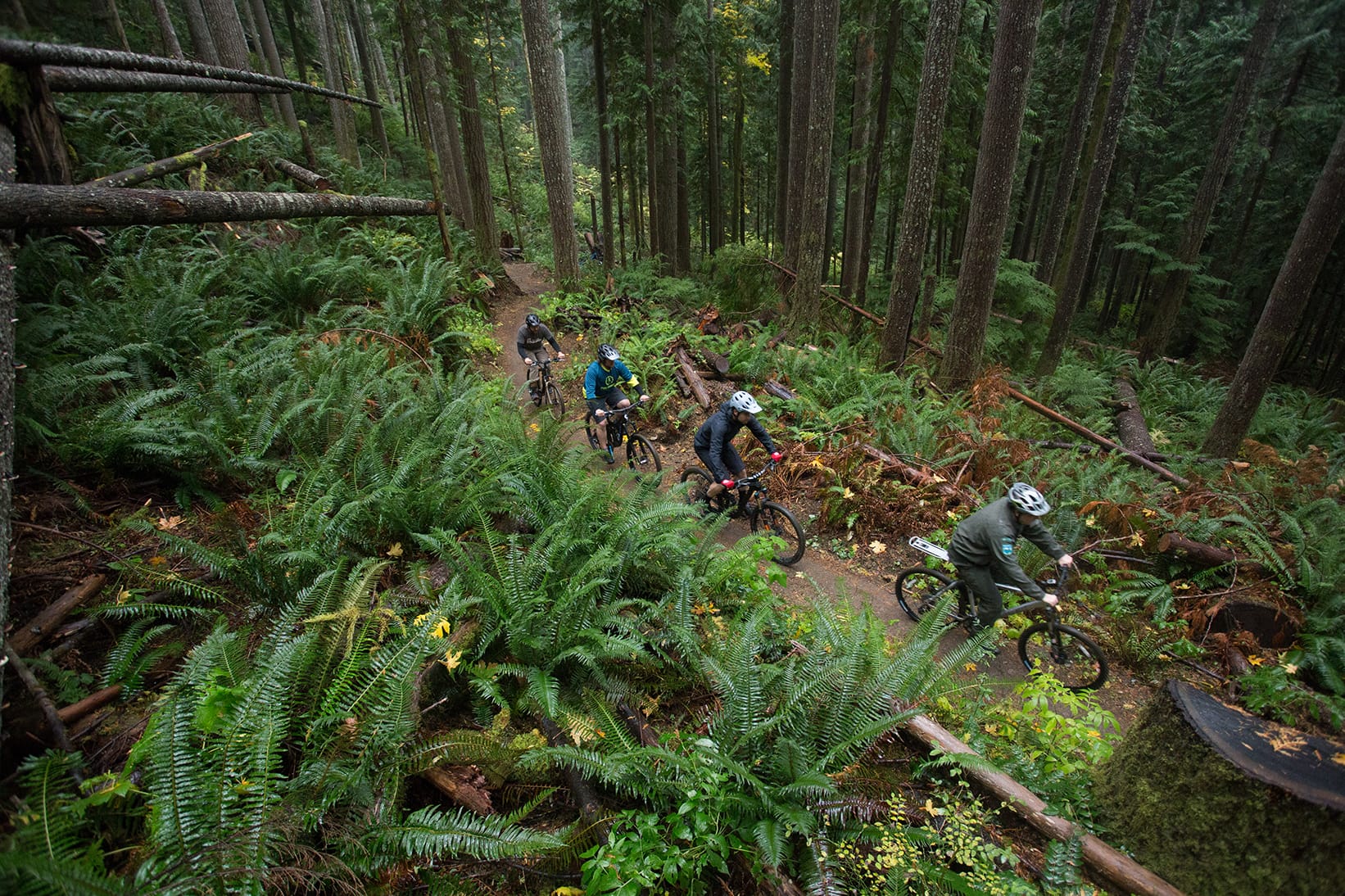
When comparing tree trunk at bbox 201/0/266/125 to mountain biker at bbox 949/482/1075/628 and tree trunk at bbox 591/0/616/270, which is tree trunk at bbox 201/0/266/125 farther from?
mountain biker at bbox 949/482/1075/628

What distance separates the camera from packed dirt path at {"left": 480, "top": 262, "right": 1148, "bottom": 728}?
5.81 meters

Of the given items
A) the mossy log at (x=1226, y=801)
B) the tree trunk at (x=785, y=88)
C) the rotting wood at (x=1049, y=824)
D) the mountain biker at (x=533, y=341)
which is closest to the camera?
the mossy log at (x=1226, y=801)

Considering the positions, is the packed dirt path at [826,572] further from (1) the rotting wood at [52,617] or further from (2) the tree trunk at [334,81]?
(2) the tree trunk at [334,81]

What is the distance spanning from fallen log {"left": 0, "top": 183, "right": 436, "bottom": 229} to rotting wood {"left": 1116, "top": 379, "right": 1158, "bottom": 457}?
14.4 metres

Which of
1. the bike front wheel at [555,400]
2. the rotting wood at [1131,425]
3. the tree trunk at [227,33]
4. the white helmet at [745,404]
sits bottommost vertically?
the rotting wood at [1131,425]

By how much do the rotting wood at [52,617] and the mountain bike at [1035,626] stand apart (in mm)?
6724

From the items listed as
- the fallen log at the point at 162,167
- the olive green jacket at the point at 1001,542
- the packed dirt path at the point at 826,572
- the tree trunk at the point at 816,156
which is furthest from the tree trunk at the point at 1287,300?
the fallen log at the point at 162,167

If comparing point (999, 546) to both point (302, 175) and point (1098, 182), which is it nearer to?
point (1098, 182)

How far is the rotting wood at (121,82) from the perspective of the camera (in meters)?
5.92

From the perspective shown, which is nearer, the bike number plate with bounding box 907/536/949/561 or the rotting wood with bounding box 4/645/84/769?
the rotting wood with bounding box 4/645/84/769

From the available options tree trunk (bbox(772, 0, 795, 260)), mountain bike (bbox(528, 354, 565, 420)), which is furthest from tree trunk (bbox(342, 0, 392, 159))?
mountain bike (bbox(528, 354, 565, 420))

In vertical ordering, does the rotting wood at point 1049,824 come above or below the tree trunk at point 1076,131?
below

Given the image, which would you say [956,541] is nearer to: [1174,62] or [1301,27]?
[1301,27]

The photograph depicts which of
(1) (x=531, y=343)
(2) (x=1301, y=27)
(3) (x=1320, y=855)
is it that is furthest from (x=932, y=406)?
(2) (x=1301, y=27)
